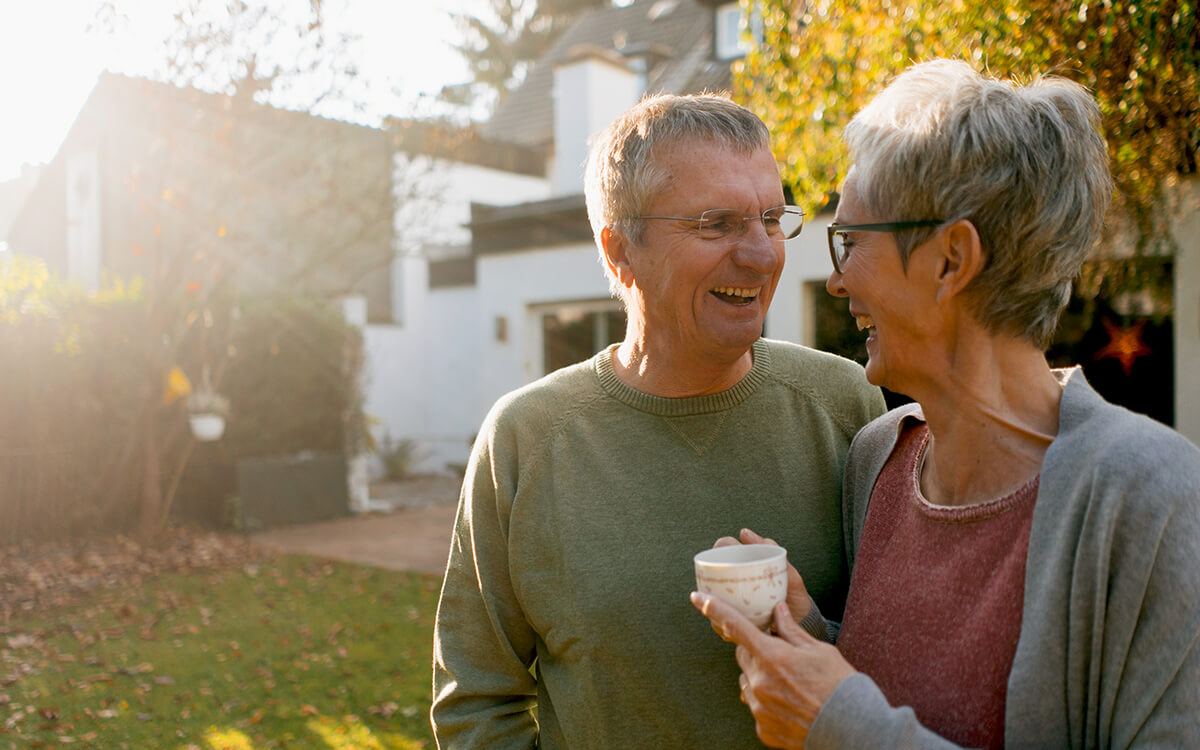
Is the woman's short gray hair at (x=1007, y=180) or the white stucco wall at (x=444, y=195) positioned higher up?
the white stucco wall at (x=444, y=195)

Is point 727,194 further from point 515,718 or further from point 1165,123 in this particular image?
point 1165,123

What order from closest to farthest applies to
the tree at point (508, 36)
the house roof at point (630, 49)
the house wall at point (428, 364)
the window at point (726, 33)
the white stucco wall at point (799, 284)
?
the white stucco wall at point (799, 284) < the window at point (726, 33) < the house roof at point (630, 49) < the house wall at point (428, 364) < the tree at point (508, 36)

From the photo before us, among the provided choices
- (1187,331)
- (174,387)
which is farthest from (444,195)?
(1187,331)

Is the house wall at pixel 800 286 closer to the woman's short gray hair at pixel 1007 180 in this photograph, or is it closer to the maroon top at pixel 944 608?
the maroon top at pixel 944 608

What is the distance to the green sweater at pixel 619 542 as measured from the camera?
1756 millimetres

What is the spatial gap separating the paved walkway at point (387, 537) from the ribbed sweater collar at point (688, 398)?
639cm

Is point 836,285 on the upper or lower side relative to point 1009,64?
lower

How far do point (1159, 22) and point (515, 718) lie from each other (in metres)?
3.45

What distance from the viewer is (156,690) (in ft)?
17.3

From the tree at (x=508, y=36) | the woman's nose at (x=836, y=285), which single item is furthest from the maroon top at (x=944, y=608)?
the tree at (x=508, y=36)

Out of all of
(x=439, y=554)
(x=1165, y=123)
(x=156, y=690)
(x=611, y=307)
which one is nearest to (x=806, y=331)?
(x=611, y=307)

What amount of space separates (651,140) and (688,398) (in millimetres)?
513

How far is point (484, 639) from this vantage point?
74.3 inches

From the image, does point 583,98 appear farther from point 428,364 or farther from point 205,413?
point 205,413
